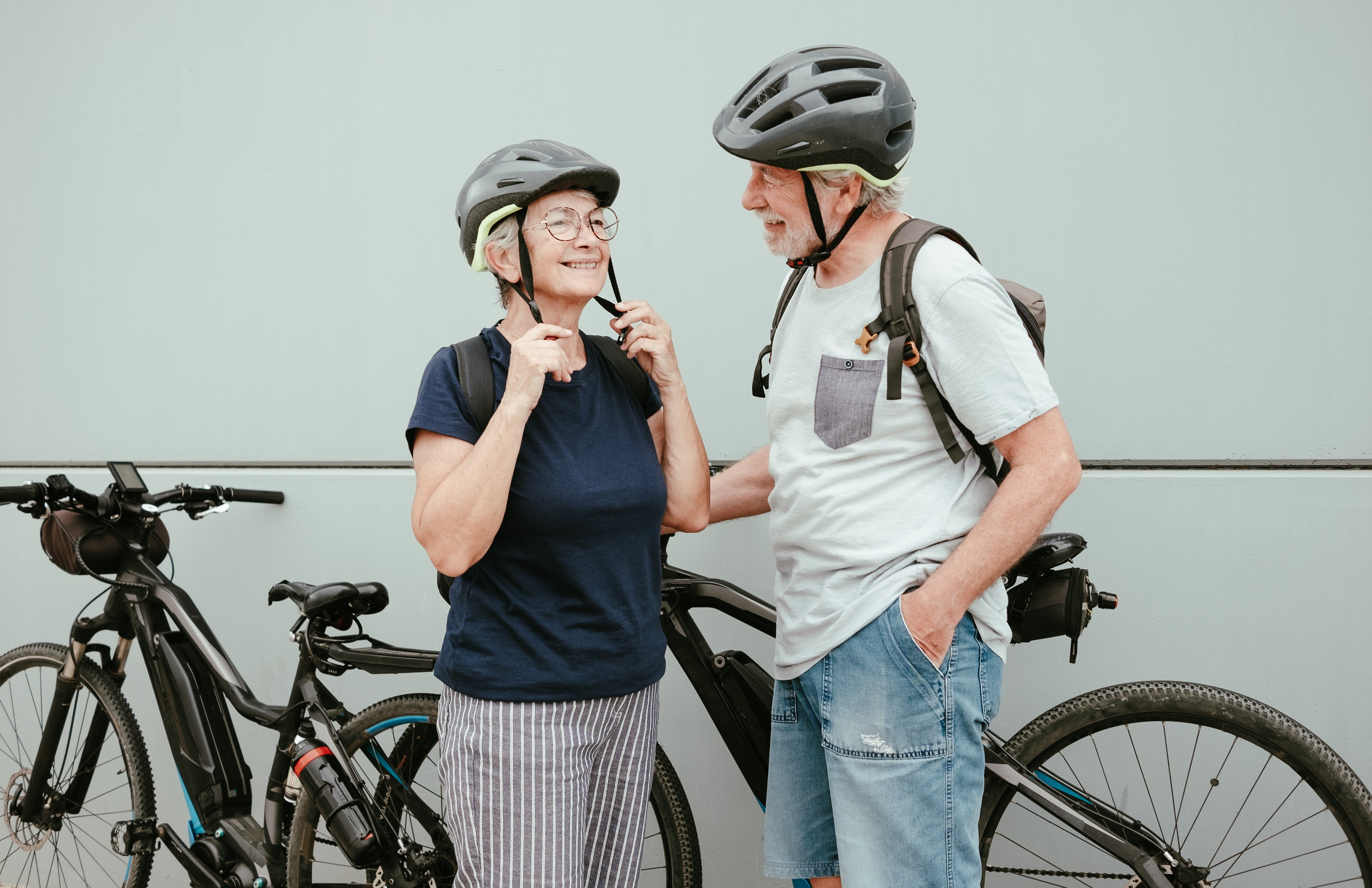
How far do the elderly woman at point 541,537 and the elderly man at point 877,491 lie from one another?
283 millimetres

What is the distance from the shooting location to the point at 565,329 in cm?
166

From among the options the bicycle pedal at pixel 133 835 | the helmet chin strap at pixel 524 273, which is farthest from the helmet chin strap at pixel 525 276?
the bicycle pedal at pixel 133 835

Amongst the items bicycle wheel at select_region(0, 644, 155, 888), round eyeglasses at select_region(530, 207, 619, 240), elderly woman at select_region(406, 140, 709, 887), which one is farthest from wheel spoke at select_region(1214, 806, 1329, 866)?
bicycle wheel at select_region(0, 644, 155, 888)

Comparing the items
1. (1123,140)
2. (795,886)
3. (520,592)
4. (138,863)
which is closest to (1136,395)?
(1123,140)

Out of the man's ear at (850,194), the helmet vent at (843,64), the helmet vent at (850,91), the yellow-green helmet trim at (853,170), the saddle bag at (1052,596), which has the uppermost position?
the helmet vent at (843,64)

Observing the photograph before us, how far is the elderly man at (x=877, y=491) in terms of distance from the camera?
1440mm

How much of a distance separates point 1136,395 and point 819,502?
104cm

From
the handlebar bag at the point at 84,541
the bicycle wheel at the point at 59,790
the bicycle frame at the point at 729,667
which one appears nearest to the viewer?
the bicycle frame at the point at 729,667

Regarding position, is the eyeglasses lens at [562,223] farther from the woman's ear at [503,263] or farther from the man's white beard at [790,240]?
the man's white beard at [790,240]

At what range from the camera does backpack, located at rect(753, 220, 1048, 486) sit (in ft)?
4.82

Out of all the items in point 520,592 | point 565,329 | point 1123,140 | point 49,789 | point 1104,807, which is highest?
point 1123,140

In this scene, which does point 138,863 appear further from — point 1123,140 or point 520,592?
point 1123,140

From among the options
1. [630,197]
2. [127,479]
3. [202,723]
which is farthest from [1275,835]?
[127,479]

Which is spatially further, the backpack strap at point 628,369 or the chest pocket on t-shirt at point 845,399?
the backpack strap at point 628,369
